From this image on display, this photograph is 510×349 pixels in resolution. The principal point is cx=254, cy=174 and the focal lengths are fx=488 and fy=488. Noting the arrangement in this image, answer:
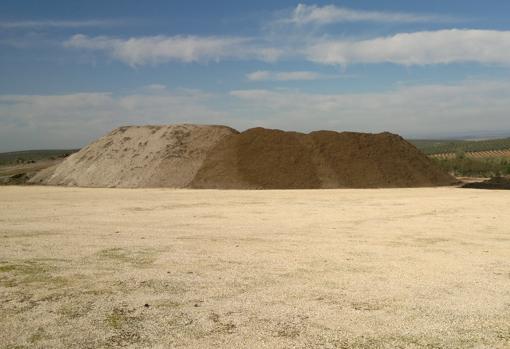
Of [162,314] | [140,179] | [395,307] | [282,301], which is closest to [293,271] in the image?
[282,301]

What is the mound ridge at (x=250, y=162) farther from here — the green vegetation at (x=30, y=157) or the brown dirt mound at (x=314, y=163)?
the green vegetation at (x=30, y=157)

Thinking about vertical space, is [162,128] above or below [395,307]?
above

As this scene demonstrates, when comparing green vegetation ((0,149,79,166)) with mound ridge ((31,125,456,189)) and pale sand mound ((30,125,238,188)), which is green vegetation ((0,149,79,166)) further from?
mound ridge ((31,125,456,189))

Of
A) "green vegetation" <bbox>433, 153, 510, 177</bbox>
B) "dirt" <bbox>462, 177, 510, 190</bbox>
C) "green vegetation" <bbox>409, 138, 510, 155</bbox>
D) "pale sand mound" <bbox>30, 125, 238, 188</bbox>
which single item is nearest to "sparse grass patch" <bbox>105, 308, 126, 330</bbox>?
"pale sand mound" <bbox>30, 125, 238, 188</bbox>

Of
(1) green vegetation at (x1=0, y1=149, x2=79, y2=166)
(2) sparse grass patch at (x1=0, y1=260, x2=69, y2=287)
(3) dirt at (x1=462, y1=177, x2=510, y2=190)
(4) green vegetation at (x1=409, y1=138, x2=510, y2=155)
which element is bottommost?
(3) dirt at (x1=462, y1=177, x2=510, y2=190)

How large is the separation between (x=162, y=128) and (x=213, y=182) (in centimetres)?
1084

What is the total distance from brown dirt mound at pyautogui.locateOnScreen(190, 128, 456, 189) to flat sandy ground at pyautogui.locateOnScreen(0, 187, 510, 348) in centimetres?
1429

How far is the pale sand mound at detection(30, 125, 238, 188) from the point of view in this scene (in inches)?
1310

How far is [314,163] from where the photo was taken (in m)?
32.2

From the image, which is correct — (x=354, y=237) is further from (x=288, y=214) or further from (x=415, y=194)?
(x=415, y=194)

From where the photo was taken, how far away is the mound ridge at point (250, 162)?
101ft

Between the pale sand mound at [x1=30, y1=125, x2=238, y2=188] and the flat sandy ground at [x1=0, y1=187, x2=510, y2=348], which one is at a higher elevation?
the pale sand mound at [x1=30, y1=125, x2=238, y2=188]

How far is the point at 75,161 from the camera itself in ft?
127

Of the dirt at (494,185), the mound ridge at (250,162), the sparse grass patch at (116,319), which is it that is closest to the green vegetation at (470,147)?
the dirt at (494,185)
